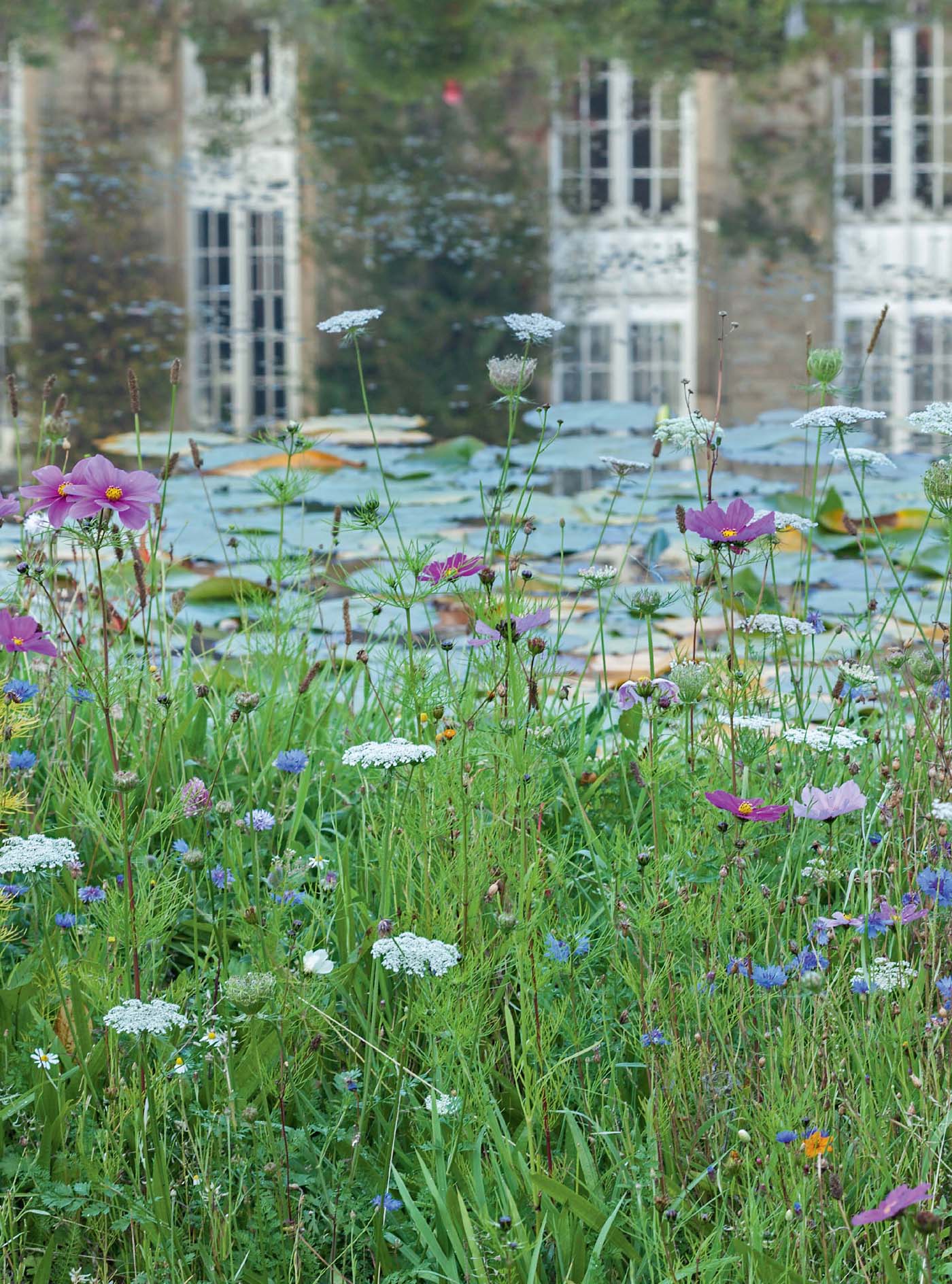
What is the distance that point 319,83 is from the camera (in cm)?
1345

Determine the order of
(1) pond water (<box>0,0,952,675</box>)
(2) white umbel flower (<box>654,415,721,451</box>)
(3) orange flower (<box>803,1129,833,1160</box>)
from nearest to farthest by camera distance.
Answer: (3) orange flower (<box>803,1129,833,1160</box>) → (2) white umbel flower (<box>654,415,721,451</box>) → (1) pond water (<box>0,0,952,675</box>)

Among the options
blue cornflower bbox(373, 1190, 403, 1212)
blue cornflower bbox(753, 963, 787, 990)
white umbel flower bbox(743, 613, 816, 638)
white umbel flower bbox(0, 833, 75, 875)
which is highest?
white umbel flower bbox(743, 613, 816, 638)

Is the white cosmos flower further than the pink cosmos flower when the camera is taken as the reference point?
No

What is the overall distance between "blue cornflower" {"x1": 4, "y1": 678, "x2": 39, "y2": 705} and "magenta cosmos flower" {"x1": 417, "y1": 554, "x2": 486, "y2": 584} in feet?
1.58

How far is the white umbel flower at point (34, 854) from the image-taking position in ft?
4.31

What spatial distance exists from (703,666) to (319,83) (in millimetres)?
13009

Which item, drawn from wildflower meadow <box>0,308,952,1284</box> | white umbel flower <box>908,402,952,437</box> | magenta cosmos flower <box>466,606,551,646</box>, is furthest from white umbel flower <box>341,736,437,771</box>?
white umbel flower <box>908,402,952,437</box>

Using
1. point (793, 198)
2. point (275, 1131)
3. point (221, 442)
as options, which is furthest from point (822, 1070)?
point (793, 198)

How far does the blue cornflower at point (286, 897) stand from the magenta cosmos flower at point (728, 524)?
1.83ft

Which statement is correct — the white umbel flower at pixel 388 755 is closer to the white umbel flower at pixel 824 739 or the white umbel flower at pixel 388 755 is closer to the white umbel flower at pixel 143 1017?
the white umbel flower at pixel 143 1017

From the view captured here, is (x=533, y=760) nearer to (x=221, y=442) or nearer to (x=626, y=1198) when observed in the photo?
(x=626, y=1198)

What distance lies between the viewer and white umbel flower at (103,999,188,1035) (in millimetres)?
1199

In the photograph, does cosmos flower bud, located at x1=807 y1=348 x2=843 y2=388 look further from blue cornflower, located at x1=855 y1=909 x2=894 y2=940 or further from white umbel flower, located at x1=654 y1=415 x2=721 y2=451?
blue cornflower, located at x1=855 y1=909 x2=894 y2=940

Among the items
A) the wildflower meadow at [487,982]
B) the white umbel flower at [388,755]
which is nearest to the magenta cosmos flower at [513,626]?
the wildflower meadow at [487,982]
